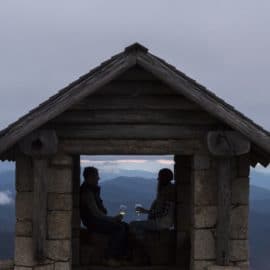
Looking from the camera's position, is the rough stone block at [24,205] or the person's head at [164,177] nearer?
the rough stone block at [24,205]

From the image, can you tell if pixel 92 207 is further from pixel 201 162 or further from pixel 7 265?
pixel 201 162

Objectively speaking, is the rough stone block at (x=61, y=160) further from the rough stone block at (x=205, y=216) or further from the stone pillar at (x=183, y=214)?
the stone pillar at (x=183, y=214)

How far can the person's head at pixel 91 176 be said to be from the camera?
1146 centimetres

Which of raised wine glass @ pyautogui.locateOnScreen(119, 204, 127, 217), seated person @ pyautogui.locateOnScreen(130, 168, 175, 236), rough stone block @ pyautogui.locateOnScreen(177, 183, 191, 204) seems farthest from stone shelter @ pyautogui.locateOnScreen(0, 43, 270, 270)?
rough stone block @ pyautogui.locateOnScreen(177, 183, 191, 204)

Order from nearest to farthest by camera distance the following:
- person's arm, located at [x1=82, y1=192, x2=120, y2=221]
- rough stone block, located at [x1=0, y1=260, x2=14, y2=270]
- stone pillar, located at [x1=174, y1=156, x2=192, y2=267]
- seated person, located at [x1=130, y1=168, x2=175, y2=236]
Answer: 1. rough stone block, located at [x1=0, y1=260, x2=14, y2=270]
2. seated person, located at [x1=130, y1=168, x2=175, y2=236]
3. person's arm, located at [x1=82, y1=192, x2=120, y2=221]
4. stone pillar, located at [x1=174, y1=156, x2=192, y2=267]

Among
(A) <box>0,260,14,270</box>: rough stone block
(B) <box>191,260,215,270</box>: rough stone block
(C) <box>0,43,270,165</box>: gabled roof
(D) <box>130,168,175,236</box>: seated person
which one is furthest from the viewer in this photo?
(D) <box>130,168,175,236</box>: seated person

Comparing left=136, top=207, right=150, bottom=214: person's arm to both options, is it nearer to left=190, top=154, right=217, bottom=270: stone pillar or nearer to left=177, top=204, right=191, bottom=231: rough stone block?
left=177, top=204, right=191, bottom=231: rough stone block

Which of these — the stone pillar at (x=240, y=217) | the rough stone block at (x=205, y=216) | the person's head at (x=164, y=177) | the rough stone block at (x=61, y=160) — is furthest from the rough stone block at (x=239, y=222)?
the rough stone block at (x=61, y=160)

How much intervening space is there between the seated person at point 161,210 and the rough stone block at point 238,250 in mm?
1621

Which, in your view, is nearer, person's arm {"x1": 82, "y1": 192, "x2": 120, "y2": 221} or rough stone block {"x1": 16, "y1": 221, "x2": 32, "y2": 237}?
rough stone block {"x1": 16, "y1": 221, "x2": 32, "y2": 237}

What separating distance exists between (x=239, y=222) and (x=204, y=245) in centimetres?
60

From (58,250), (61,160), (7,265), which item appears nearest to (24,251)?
(58,250)

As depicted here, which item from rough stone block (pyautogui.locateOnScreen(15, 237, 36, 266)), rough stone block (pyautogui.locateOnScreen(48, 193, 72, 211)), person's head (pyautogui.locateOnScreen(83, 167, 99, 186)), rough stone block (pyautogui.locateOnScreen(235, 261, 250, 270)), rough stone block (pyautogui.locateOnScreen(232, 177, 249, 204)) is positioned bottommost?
rough stone block (pyautogui.locateOnScreen(235, 261, 250, 270))

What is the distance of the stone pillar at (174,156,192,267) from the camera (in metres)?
11.9
